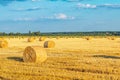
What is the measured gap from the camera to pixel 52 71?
592 inches

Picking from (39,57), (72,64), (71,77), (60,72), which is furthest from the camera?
(39,57)

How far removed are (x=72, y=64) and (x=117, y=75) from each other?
3.85 metres

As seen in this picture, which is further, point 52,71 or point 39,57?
point 39,57

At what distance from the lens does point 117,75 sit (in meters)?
13.6

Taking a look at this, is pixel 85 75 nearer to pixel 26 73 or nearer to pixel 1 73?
pixel 26 73

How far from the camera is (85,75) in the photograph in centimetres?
1377

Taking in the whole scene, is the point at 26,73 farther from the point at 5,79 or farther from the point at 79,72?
the point at 79,72

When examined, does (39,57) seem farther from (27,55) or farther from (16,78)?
(16,78)

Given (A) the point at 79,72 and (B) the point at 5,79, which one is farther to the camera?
(A) the point at 79,72

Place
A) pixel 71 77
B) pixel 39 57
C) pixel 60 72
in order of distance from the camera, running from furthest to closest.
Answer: pixel 39 57
pixel 60 72
pixel 71 77

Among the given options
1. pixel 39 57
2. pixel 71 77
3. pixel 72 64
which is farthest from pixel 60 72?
pixel 39 57

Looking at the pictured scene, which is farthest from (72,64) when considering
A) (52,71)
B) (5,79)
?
(5,79)

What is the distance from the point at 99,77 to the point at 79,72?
1541mm

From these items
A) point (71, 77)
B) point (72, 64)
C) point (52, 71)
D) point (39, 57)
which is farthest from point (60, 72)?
point (39, 57)
